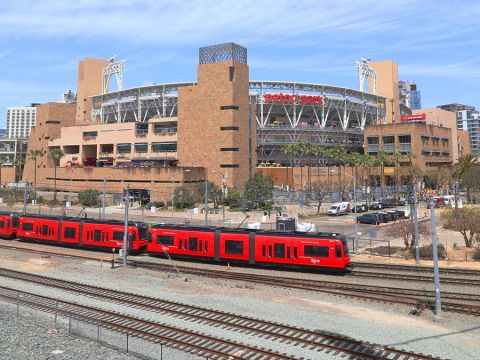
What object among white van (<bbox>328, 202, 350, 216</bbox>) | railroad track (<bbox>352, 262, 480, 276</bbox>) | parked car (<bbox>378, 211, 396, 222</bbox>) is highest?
white van (<bbox>328, 202, 350, 216</bbox>)

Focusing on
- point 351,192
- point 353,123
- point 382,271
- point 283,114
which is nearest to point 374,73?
point 353,123

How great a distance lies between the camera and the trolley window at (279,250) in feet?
111

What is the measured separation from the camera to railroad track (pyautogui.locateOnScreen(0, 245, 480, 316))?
24.5 metres

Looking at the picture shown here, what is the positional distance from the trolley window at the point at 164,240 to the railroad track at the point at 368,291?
4.43 meters

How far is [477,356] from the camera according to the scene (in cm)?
1708

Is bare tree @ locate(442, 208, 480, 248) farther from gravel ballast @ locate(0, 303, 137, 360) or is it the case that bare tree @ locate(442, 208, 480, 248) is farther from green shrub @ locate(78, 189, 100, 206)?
green shrub @ locate(78, 189, 100, 206)

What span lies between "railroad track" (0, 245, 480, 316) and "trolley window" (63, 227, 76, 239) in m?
15.3

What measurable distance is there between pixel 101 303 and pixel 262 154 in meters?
123

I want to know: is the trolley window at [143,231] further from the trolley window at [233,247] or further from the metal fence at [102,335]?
the metal fence at [102,335]

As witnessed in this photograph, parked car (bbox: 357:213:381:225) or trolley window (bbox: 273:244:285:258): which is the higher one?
parked car (bbox: 357:213:381:225)

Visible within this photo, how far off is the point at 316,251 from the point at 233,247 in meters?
7.06

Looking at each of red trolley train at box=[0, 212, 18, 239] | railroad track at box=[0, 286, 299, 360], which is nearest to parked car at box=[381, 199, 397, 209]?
red trolley train at box=[0, 212, 18, 239]

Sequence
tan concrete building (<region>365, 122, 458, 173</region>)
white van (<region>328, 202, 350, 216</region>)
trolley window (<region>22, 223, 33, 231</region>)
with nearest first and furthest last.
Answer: trolley window (<region>22, 223, 33, 231</region>)
white van (<region>328, 202, 350, 216</region>)
tan concrete building (<region>365, 122, 458, 173</region>)

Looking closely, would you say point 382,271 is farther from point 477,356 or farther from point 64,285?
point 64,285
